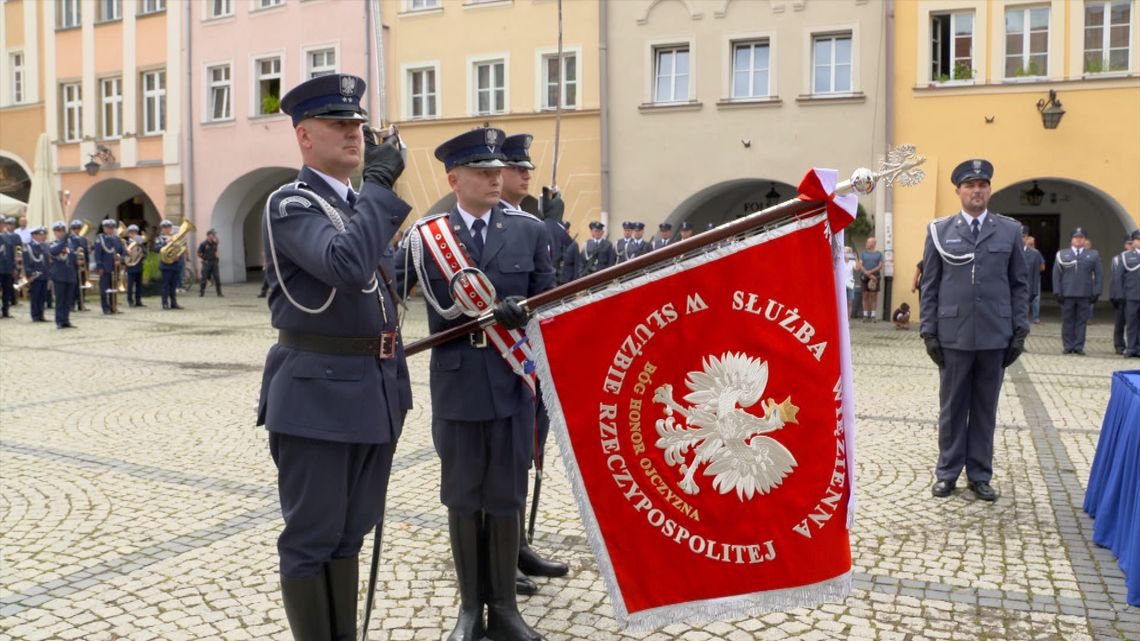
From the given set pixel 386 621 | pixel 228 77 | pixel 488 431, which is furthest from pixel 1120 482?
pixel 228 77

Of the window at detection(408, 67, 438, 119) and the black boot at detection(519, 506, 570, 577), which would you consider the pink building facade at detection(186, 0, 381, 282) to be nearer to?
the window at detection(408, 67, 438, 119)

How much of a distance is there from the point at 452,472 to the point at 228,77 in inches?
1088

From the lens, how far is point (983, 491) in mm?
6152

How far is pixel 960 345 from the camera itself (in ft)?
20.6

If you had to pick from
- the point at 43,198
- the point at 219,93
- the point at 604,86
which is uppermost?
the point at 219,93

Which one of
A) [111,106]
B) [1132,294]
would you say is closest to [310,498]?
[1132,294]

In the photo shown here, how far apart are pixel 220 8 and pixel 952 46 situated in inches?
793

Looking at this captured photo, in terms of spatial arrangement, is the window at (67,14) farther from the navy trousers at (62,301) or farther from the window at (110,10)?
the navy trousers at (62,301)

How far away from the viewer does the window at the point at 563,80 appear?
23000mm

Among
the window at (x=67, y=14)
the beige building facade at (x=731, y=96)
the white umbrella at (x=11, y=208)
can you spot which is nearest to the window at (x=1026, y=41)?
the beige building facade at (x=731, y=96)

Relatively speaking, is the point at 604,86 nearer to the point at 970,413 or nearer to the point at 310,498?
the point at 970,413

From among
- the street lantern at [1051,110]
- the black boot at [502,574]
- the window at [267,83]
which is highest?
the window at [267,83]

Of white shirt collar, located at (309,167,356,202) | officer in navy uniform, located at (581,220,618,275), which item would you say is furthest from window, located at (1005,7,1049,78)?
white shirt collar, located at (309,167,356,202)

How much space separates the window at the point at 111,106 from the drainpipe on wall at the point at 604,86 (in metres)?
16.5
